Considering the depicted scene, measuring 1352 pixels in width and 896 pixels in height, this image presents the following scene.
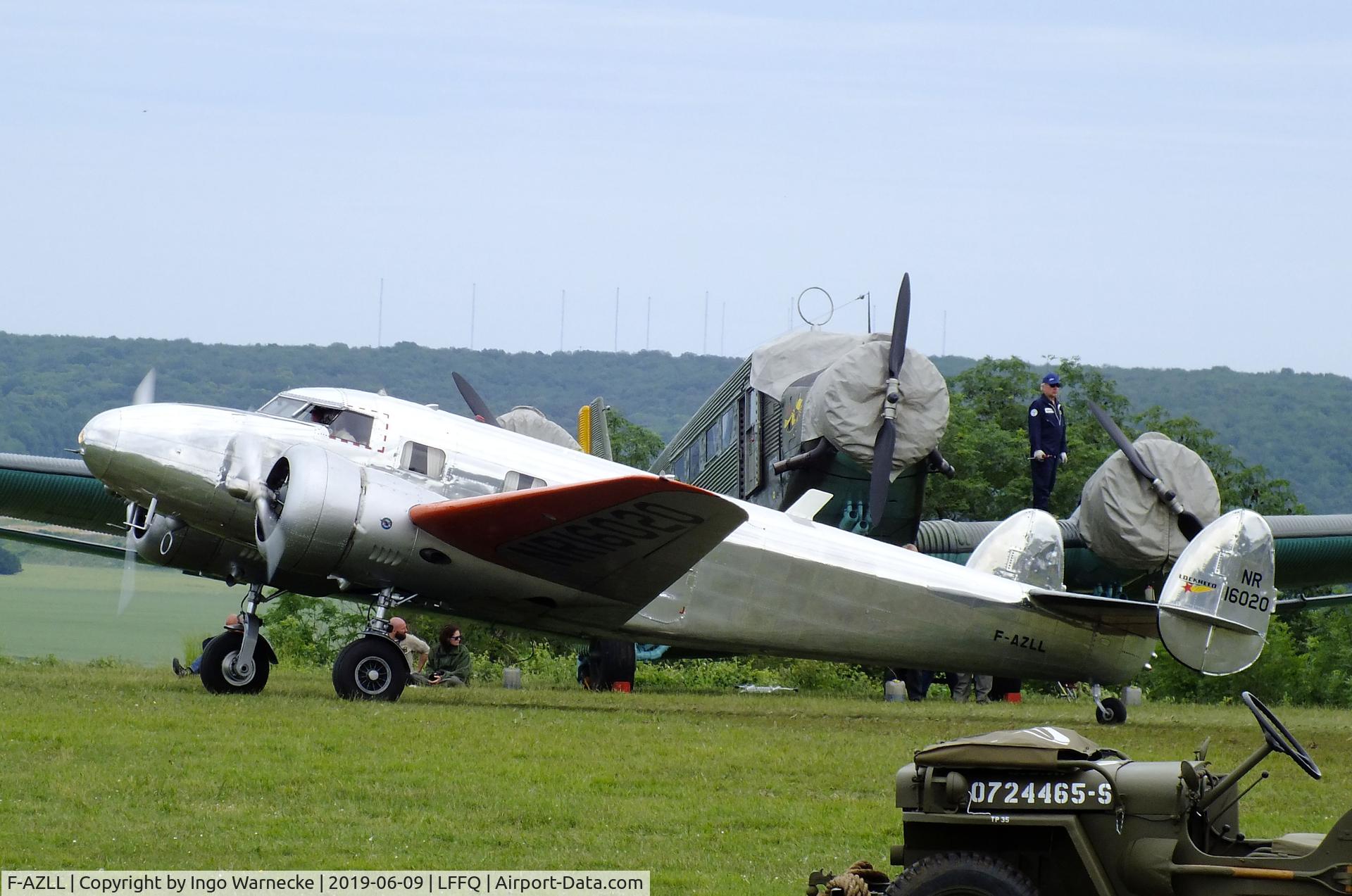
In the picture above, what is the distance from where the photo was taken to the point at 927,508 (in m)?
39.9

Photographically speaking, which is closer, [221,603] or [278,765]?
[278,765]

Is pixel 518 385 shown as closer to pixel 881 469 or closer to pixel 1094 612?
pixel 881 469

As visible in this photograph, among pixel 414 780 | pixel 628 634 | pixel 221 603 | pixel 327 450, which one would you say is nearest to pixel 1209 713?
pixel 628 634

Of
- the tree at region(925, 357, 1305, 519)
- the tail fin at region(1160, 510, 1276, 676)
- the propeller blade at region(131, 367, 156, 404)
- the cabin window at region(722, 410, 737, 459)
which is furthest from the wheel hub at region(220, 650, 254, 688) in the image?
the tree at region(925, 357, 1305, 519)

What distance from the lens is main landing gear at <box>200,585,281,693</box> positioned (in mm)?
14859

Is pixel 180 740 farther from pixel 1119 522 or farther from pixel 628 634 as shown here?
pixel 1119 522

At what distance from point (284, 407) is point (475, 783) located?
598 centimetres

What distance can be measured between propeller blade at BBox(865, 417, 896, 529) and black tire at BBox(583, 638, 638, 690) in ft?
12.5

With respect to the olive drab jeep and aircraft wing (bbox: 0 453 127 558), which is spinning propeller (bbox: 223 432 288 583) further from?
the olive drab jeep

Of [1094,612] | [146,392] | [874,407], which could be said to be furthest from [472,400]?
[1094,612]

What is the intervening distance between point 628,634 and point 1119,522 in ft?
22.8

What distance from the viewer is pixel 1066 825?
581 centimetres

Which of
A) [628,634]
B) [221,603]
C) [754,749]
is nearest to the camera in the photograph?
[754,749]

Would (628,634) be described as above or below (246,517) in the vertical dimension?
below
